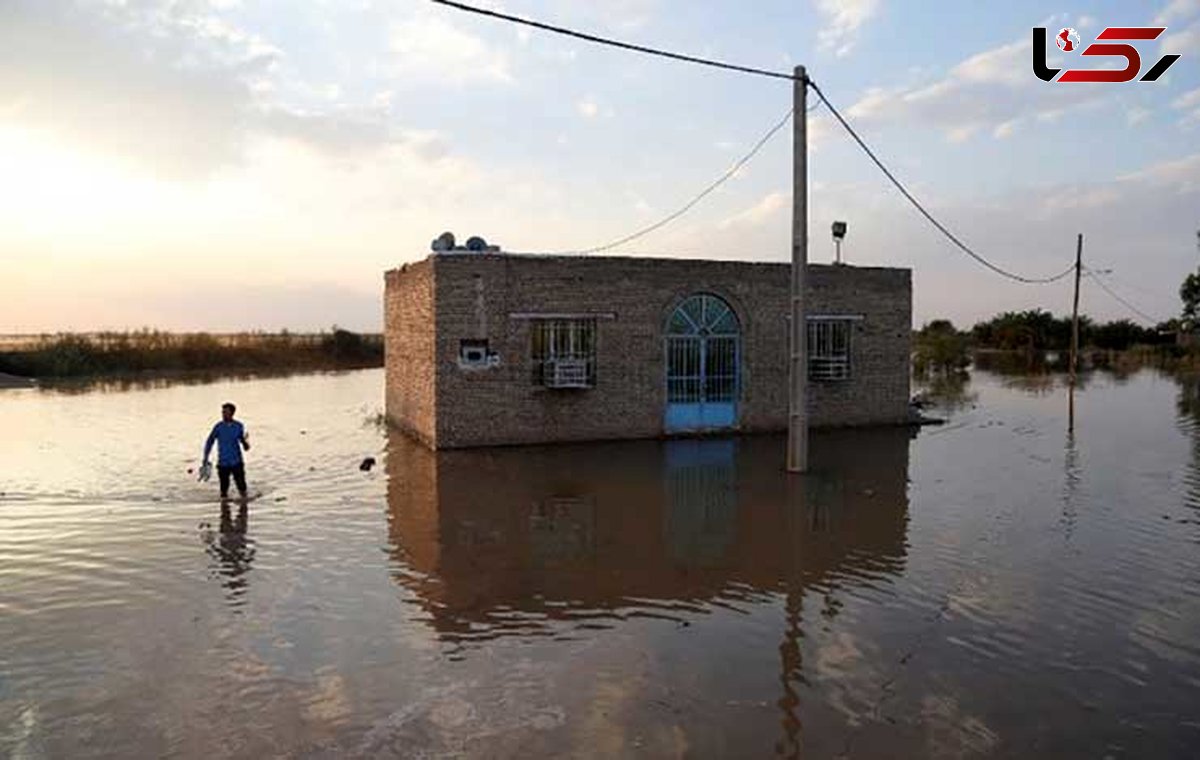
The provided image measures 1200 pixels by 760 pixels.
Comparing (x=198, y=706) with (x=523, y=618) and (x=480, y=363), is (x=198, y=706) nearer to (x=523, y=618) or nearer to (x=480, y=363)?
(x=523, y=618)

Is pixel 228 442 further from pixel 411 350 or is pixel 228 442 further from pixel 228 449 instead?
pixel 411 350

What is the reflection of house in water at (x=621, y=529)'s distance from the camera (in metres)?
7.80

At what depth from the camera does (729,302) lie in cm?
1997

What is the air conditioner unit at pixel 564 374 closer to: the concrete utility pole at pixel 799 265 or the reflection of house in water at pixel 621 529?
the reflection of house in water at pixel 621 529

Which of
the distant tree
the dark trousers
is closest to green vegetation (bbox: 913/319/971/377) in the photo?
the distant tree

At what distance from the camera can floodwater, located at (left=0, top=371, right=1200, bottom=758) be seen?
5.16m

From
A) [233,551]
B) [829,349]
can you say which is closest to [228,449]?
[233,551]

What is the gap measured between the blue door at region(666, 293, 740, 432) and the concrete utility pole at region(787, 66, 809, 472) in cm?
497

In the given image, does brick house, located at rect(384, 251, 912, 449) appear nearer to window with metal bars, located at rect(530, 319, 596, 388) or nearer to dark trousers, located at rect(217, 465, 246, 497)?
window with metal bars, located at rect(530, 319, 596, 388)

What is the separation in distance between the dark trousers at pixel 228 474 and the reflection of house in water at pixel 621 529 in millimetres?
2017

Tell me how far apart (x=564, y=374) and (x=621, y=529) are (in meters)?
7.92

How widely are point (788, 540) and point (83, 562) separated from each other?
24.6ft

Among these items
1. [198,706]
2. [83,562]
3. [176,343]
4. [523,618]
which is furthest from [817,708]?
[176,343]

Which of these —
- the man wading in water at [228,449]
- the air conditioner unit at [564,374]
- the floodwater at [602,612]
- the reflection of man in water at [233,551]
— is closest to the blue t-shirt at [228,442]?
the man wading in water at [228,449]
